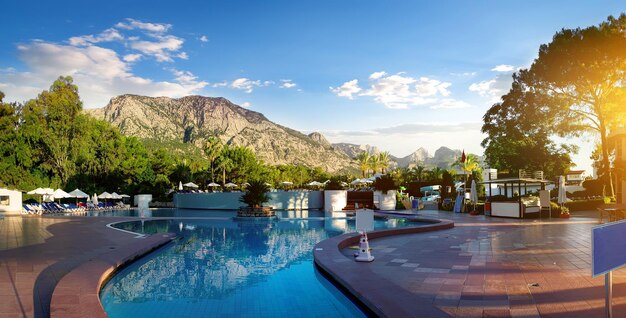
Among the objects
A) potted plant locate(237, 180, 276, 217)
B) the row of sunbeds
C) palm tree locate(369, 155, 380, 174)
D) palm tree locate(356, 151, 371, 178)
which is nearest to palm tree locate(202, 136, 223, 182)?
the row of sunbeds

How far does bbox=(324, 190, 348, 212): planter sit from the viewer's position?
106ft

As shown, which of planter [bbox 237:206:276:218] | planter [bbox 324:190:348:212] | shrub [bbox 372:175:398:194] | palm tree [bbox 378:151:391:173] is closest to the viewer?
planter [bbox 237:206:276:218]

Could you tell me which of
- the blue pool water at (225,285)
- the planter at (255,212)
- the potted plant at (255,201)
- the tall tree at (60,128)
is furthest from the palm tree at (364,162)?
the blue pool water at (225,285)

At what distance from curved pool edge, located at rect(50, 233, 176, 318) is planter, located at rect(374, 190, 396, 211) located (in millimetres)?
21014

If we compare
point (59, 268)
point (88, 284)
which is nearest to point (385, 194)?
point (59, 268)

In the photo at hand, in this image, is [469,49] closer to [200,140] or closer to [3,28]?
[3,28]

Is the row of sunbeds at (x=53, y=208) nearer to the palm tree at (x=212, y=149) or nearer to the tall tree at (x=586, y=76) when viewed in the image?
the palm tree at (x=212, y=149)

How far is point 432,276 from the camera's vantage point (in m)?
7.14

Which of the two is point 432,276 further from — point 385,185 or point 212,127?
point 212,127

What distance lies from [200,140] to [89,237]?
103 metres

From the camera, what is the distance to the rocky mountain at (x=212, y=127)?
11288cm

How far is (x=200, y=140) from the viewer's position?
114 meters

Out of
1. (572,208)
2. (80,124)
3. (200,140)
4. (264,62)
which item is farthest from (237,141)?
(572,208)

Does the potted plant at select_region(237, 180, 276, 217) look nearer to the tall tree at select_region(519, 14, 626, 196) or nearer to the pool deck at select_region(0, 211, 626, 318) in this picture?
the pool deck at select_region(0, 211, 626, 318)
